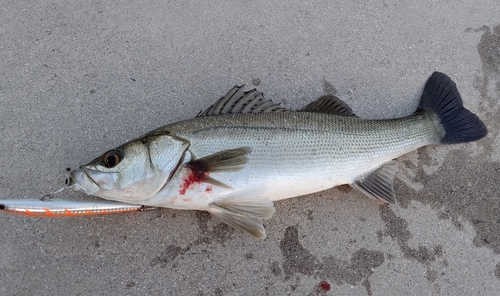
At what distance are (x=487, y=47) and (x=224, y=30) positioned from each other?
221 cm

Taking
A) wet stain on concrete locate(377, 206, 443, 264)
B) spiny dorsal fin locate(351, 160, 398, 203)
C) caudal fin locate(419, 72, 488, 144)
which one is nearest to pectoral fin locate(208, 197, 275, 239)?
spiny dorsal fin locate(351, 160, 398, 203)

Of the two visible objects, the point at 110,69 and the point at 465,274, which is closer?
the point at 465,274

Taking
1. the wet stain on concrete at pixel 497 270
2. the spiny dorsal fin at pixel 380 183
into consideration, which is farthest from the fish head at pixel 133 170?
the wet stain on concrete at pixel 497 270

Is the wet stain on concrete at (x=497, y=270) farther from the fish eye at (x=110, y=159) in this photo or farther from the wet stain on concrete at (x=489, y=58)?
the fish eye at (x=110, y=159)

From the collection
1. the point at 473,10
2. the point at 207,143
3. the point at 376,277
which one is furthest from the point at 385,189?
the point at 473,10

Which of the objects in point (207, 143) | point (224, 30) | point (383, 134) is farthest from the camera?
point (224, 30)

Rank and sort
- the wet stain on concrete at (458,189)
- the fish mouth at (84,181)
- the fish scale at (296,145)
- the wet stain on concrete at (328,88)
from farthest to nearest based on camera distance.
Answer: the wet stain on concrete at (328,88), the wet stain on concrete at (458,189), the fish scale at (296,145), the fish mouth at (84,181)

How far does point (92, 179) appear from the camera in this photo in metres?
2.15

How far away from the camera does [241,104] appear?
97.7 inches

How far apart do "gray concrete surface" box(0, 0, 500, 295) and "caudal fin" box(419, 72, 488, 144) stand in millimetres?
261

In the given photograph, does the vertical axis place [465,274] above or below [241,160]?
below

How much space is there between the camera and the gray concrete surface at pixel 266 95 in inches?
98.8

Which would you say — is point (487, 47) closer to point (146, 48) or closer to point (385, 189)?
point (385, 189)

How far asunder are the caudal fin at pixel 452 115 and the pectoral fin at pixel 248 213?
136 centimetres
